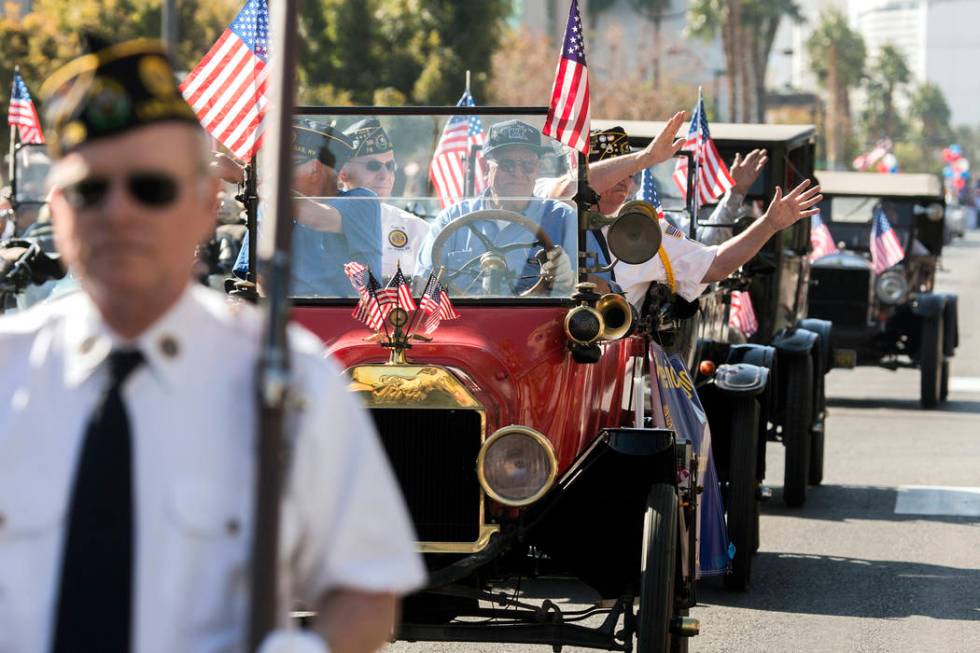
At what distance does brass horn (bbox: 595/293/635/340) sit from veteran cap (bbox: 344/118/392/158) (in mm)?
1204

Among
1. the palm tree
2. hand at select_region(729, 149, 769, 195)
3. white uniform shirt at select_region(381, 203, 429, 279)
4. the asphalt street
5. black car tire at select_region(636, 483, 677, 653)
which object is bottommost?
the asphalt street

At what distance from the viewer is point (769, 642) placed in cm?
747

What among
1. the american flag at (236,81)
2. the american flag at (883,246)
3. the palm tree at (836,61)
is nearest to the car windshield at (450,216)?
the american flag at (236,81)

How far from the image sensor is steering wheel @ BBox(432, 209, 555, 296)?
6535 millimetres

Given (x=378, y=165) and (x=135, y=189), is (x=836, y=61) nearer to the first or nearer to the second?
(x=378, y=165)

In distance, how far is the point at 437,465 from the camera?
5.93 metres

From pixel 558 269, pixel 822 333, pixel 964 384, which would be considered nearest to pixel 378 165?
pixel 558 269

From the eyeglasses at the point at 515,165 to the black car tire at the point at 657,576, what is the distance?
4.95 feet

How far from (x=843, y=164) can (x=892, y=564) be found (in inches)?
3336

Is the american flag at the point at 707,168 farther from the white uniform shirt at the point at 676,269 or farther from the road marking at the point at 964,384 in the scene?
the road marking at the point at 964,384

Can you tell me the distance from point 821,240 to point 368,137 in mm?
12123

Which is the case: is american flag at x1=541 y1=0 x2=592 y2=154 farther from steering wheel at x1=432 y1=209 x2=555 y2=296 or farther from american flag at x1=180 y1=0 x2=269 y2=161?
american flag at x1=180 y1=0 x2=269 y2=161

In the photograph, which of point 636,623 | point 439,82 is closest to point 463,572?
point 636,623

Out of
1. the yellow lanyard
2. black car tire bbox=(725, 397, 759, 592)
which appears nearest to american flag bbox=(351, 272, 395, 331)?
the yellow lanyard
